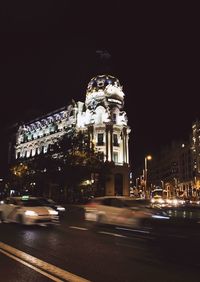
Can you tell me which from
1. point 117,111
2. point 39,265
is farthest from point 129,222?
point 117,111

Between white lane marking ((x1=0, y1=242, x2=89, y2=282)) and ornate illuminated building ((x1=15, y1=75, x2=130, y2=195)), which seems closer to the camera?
white lane marking ((x1=0, y1=242, x2=89, y2=282))

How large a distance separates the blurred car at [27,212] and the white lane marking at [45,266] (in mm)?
6139

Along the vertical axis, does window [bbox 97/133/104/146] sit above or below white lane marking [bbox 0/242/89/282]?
above

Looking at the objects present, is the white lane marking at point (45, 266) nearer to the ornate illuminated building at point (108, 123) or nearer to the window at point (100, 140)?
the ornate illuminated building at point (108, 123)

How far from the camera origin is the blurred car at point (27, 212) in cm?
1775

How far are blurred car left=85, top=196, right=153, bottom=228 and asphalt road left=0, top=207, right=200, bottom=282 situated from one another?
74.8 inches

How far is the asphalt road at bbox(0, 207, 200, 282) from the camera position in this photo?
25.8 ft

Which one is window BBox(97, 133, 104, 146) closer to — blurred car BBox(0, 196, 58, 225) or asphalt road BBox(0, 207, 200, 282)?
blurred car BBox(0, 196, 58, 225)

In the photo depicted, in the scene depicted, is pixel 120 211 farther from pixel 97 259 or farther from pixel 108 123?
pixel 108 123

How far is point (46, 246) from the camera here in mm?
11844

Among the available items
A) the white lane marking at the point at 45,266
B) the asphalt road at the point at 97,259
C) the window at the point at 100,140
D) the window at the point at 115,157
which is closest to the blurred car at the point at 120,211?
the asphalt road at the point at 97,259

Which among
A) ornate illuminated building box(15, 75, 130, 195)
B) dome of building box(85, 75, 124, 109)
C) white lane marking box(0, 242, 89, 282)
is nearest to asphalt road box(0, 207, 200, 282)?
white lane marking box(0, 242, 89, 282)

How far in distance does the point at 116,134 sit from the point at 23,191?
22026 millimetres

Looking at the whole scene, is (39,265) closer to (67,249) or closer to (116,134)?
(67,249)
